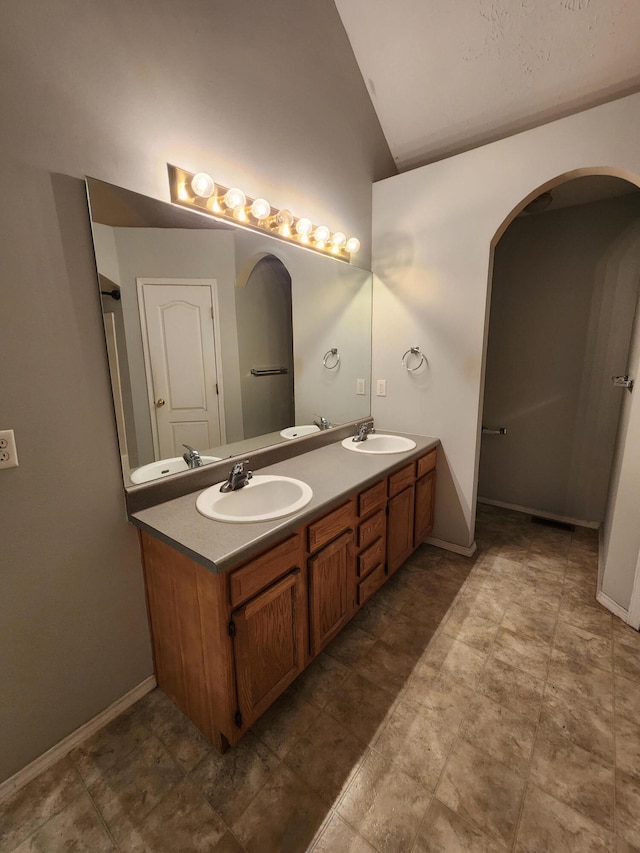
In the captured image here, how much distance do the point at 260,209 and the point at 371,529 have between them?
1549mm

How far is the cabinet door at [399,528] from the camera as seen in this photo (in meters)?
1.94

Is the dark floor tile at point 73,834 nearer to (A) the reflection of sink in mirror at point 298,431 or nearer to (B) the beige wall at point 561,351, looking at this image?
(A) the reflection of sink in mirror at point 298,431

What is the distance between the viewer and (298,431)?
204 cm

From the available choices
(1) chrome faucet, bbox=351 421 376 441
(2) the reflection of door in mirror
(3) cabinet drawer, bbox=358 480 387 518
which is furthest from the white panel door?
(1) chrome faucet, bbox=351 421 376 441

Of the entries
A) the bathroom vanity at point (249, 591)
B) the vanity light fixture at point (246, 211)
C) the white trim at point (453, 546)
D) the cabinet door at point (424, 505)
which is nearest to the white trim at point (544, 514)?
the white trim at point (453, 546)

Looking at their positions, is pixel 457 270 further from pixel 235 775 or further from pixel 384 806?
pixel 235 775

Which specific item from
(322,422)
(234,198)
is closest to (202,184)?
(234,198)

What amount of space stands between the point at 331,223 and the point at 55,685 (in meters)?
2.43

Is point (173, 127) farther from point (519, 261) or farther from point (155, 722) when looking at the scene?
point (519, 261)

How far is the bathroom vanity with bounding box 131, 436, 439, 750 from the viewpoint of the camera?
1.10 metres

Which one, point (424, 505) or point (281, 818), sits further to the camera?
point (424, 505)

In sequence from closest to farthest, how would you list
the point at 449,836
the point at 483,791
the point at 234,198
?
the point at 449,836 → the point at 483,791 → the point at 234,198

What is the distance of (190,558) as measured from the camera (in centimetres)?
111

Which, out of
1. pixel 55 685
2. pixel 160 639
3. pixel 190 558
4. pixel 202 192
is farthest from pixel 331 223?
pixel 55 685
